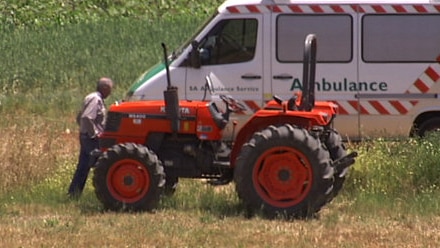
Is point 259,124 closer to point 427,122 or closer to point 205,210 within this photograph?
point 205,210

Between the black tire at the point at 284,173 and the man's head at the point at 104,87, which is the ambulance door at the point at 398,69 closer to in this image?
the man's head at the point at 104,87

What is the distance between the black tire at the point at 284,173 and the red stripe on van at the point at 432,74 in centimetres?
413

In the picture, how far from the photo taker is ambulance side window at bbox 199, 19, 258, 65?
1517cm

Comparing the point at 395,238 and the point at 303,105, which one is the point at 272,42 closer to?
the point at 303,105

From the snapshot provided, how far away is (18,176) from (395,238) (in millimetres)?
4658

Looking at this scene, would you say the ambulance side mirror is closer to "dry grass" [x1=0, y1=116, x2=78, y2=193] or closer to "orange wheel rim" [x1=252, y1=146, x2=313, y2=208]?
"dry grass" [x1=0, y1=116, x2=78, y2=193]

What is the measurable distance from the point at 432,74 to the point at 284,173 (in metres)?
4.29

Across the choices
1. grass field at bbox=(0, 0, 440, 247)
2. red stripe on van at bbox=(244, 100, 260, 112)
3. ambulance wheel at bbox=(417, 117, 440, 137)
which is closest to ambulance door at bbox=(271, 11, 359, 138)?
red stripe on van at bbox=(244, 100, 260, 112)

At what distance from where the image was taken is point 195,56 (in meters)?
15.1

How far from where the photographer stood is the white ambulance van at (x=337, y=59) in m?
15.0

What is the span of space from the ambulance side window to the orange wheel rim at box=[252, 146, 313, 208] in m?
4.01

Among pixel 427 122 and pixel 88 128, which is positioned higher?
pixel 88 128

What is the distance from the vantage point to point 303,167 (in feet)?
37.2

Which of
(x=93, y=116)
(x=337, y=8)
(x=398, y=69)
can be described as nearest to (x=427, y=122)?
(x=398, y=69)
